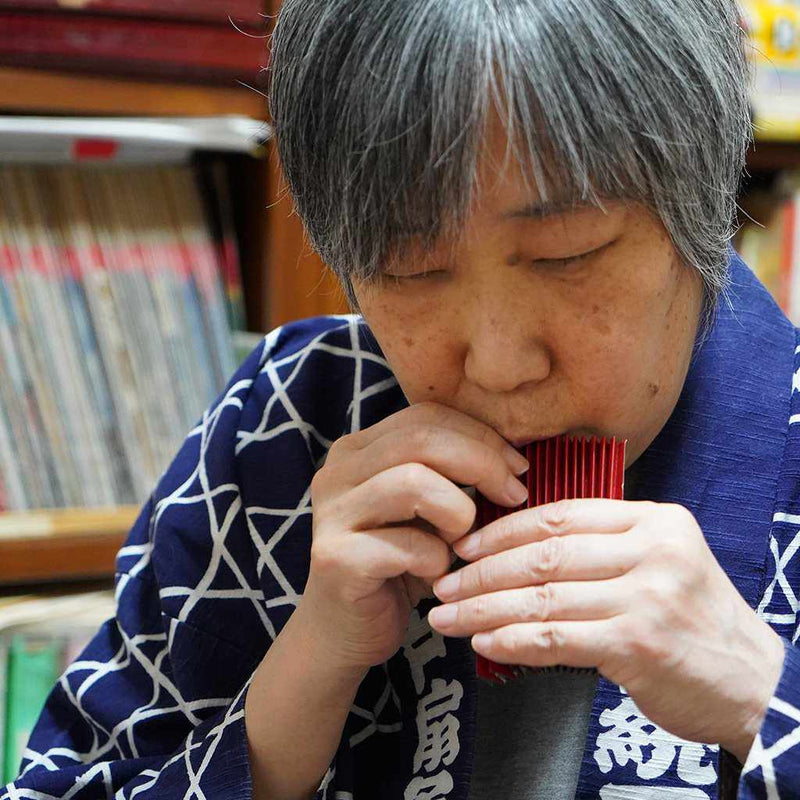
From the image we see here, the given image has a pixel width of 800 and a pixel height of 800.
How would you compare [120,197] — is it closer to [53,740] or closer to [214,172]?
[214,172]

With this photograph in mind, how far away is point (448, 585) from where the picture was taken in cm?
79

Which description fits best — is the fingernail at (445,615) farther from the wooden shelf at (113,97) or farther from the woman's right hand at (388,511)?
the wooden shelf at (113,97)

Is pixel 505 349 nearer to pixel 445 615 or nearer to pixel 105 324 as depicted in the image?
pixel 445 615

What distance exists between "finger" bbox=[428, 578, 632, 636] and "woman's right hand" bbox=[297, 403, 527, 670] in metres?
0.07

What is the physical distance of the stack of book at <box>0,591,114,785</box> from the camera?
1.47m

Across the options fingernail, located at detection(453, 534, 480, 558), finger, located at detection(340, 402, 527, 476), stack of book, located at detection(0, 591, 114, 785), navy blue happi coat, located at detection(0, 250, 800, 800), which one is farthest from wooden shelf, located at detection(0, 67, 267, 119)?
fingernail, located at detection(453, 534, 480, 558)

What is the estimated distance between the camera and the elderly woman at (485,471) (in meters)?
0.71

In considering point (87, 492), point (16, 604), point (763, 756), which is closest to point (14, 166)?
point (87, 492)

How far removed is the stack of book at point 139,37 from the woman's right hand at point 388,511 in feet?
2.43

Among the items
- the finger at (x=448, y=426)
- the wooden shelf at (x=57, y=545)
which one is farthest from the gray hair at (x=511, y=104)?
the wooden shelf at (x=57, y=545)

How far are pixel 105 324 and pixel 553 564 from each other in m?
1.02

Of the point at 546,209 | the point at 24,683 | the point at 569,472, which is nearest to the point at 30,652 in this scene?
the point at 24,683

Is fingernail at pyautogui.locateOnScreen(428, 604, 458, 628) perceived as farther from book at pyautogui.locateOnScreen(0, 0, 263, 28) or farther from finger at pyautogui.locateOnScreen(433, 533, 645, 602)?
book at pyautogui.locateOnScreen(0, 0, 263, 28)

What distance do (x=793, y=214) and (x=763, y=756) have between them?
52.2 inches
